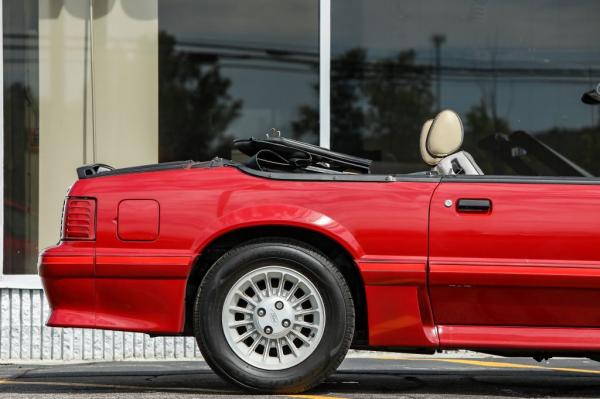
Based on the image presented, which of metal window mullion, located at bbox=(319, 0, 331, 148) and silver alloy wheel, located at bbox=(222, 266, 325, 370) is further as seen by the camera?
metal window mullion, located at bbox=(319, 0, 331, 148)

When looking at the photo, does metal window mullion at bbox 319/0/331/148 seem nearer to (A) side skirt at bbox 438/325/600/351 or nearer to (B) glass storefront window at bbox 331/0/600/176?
(B) glass storefront window at bbox 331/0/600/176

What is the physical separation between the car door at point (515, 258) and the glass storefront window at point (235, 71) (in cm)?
465

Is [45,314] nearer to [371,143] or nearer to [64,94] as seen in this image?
[64,94]

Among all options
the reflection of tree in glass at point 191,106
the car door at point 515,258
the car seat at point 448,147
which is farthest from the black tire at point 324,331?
the reflection of tree in glass at point 191,106

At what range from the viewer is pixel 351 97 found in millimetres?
10289

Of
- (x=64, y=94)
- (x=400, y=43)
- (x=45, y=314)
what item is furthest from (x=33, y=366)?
(x=400, y=43)

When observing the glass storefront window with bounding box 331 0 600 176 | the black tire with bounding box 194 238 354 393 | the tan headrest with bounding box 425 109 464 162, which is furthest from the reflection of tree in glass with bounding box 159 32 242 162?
the black tire with bounding box 194 238 354 393

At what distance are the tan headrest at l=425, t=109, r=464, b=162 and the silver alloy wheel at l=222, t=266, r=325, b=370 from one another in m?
1.11

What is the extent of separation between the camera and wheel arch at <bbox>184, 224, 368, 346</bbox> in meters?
5.88

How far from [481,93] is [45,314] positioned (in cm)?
405

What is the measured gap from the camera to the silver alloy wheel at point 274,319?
5758 mm

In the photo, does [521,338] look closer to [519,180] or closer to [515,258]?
[515,258]

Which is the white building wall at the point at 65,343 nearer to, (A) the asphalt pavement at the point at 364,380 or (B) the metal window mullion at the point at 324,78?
(A) the asphalt pavement at the point at 364,380

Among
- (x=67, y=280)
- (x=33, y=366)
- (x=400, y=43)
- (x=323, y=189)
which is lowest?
(x=33, y=366)
